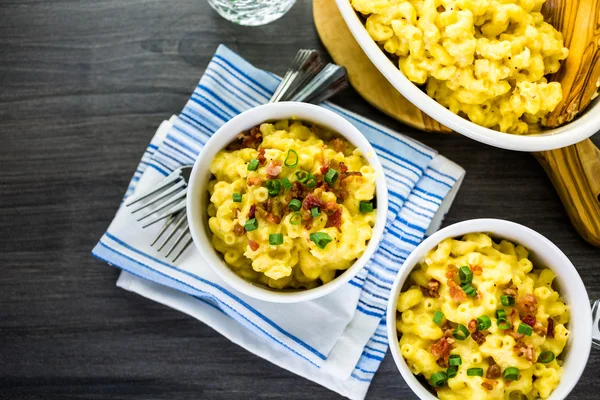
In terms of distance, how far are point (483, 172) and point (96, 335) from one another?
1.38 metres

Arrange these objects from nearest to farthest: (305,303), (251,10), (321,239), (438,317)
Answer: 1. (321,239)
2. (438,317)
3. (305,303)
4. (251,10)

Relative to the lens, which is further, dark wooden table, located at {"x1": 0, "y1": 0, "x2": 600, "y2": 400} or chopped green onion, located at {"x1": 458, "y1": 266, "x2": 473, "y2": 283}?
dark wooden table, located at {"x1": 0, "y1": 0, "x2": 600, "y2": 400}

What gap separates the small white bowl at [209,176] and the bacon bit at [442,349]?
29cm

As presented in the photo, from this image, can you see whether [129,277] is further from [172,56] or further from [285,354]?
[172,56]

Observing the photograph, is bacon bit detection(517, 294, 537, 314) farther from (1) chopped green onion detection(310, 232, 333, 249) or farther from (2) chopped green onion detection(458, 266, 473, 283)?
(1) chopped green onion detection(310, 232, 333, 249)

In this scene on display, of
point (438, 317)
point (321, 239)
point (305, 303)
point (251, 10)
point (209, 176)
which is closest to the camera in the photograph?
point (321, 239)

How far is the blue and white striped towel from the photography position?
1851 mm

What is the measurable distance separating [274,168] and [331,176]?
0.15m

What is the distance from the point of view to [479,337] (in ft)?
5.25

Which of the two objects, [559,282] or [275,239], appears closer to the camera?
[275,239]

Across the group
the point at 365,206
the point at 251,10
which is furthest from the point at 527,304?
the point at 251,10

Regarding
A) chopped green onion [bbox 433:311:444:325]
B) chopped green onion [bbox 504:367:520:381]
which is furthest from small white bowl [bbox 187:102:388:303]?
chopped green onion [bbox 504:367:520:381]

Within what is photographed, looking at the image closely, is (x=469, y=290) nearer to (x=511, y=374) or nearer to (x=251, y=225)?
(x=511, y=374)

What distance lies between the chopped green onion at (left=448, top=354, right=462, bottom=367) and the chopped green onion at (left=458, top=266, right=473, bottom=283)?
0.20 meters
